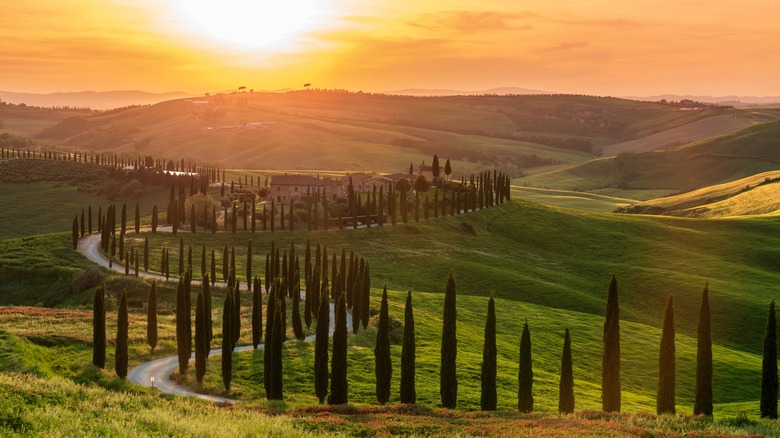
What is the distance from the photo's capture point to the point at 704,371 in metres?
54.4

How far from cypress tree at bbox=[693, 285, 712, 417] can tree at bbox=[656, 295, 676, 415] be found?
5.40 ft

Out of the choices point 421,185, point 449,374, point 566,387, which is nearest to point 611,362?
point 566,387

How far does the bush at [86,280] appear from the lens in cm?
10456

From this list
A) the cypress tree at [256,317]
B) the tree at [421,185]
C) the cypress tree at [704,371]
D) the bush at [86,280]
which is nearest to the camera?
the cypress tree at [704,371]

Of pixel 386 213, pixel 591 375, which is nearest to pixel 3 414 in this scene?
pixel 591 375

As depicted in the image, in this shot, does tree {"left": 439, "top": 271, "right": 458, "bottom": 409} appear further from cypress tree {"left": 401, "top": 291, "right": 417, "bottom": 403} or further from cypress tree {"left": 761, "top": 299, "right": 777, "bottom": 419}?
cypress tree {"left": 761, "top": 299, "right": 777, "bottom": 419}

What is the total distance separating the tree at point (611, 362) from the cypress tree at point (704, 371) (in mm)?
5272

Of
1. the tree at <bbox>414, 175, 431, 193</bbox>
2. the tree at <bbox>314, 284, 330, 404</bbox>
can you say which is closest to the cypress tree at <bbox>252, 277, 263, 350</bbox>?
the tree at <bbox>314, 284, 330, 404</bbox>

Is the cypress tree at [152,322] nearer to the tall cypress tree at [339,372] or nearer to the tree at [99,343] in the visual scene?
the tree at [99,343]

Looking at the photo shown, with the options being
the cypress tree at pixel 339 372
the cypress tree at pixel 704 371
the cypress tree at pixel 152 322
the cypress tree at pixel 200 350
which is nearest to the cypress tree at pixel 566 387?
the cypress tree at pixel 704 371

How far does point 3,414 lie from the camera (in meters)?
34.9

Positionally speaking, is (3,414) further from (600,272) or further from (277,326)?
(600,272)

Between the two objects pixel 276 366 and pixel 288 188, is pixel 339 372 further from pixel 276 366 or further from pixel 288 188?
pixel 288 188

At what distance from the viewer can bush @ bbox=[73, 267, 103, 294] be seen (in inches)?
4117
